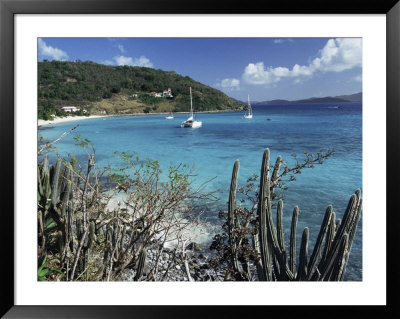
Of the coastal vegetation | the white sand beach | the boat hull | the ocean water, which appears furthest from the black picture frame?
the boat hull

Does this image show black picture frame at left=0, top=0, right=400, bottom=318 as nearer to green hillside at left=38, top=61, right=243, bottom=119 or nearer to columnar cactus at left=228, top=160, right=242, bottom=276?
columnar cactus at left=228, top=160, right=242, bottom=276

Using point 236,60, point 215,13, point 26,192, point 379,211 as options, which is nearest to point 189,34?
point 215,13

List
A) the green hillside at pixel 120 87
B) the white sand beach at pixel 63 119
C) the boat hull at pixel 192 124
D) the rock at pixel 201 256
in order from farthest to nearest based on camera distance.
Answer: the boat hull at pixel 192 124
the green hillside at pixel 120 87
the rock at pixel 201 256
the white sand beach at pixel 63 119

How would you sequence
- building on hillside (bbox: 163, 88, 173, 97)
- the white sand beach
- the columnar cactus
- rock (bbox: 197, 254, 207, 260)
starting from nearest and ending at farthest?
the columnar cactus
the white sand beach
rock (bbox: 197, 254, 207, 260)
building on hillside (bbox: 163, 88, 173, 97)

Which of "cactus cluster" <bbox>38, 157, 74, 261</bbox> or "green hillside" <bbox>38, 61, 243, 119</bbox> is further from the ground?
"green hillside" <bbox>38, 61, 243, 119</bbox>

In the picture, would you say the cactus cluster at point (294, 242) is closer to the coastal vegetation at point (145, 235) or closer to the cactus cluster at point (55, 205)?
the coastal vegetation at point (145, 235)

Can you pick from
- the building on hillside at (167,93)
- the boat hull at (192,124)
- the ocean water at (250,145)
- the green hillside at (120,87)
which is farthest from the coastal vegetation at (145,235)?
the boat hull at (192,124)
